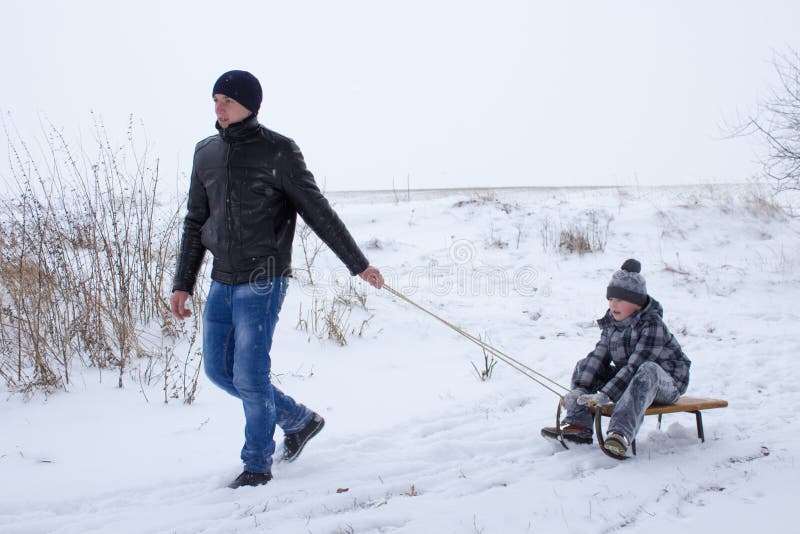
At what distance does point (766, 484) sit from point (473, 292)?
190 inches

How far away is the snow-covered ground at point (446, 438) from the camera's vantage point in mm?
2805

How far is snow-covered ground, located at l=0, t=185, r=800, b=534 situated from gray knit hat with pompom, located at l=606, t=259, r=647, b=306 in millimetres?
855

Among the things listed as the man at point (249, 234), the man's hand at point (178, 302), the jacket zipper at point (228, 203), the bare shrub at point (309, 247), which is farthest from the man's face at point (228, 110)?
the bare shrub at point (309, 247)

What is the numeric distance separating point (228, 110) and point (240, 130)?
0.36ft

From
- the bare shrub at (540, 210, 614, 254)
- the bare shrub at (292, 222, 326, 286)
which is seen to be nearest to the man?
the bare shrub at (292, 222, 326, 286)

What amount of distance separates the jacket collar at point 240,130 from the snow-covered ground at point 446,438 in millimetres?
1780

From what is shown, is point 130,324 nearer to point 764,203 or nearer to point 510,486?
point 510,486

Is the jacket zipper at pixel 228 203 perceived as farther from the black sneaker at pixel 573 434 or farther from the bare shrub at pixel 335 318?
the bare shrub at pixel 335 318

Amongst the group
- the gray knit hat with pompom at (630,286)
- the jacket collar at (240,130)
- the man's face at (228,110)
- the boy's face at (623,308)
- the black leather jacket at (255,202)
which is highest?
the man's face at (228,110)

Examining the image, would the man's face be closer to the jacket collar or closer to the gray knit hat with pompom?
the jacket collar

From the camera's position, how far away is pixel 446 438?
150 inches

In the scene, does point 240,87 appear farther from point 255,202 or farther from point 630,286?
point 630,286

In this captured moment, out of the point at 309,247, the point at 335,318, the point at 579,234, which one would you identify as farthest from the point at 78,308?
the point at 579,234

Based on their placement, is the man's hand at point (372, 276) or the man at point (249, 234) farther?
the man's hand at point (372, 276)
